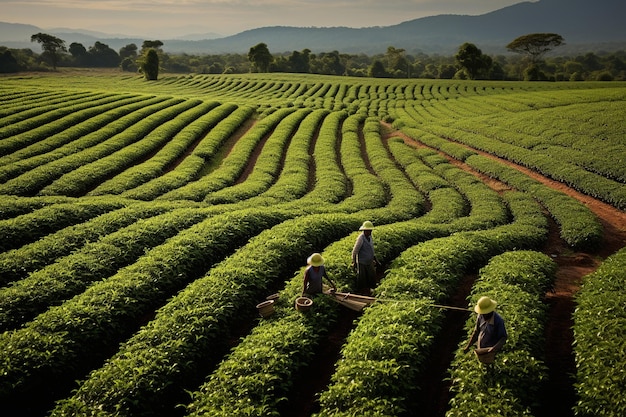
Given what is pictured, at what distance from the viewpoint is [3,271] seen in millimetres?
13367

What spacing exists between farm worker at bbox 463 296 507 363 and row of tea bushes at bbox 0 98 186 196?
23471 mm

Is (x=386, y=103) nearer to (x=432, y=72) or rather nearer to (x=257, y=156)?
(x=257, y=156)

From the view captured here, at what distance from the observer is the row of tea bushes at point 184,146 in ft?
84.4

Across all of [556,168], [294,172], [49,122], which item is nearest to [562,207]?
[556,168]

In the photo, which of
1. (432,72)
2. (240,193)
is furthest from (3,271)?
(432,72)

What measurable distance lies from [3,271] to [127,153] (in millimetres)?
18979

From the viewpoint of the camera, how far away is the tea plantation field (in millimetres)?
8742

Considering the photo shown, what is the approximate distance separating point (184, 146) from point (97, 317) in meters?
26.0

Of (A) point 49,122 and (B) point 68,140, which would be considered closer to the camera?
(B) point 68,140

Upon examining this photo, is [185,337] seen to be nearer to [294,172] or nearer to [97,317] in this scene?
[97,317]

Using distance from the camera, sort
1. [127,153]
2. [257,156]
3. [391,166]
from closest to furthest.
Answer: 1. [127,153]
2. [391,166]
3. [257,156]

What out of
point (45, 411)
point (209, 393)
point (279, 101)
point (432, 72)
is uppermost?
point (432, 72)

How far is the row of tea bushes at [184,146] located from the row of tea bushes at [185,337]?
13.8m

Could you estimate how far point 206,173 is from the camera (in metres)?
32.0
